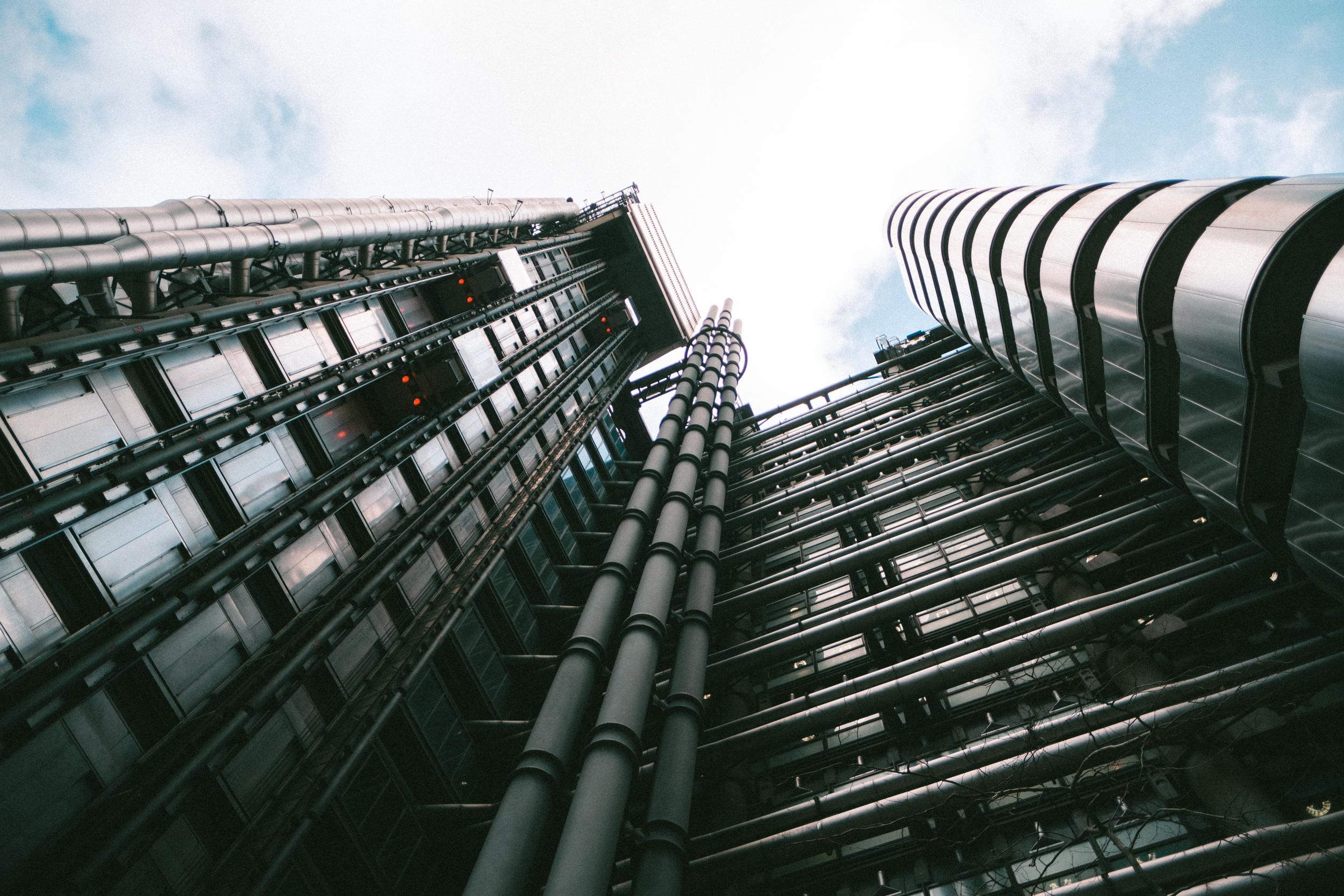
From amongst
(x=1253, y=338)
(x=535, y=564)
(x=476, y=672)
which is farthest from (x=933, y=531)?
(x=476, y=672)

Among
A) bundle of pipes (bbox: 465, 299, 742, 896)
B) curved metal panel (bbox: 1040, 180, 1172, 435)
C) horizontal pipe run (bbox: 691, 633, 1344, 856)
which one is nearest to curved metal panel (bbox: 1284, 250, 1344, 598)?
horizontal pipe run (bbox: 691, 633, 1344, 856)

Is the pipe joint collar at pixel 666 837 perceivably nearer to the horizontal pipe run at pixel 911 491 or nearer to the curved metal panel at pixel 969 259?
the horizontal pipe run at pixel 911 491

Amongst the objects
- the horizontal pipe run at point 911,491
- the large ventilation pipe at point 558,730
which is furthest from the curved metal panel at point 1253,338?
the large ventilation pipe at point 558,730

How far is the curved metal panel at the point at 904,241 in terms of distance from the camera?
1438 inches

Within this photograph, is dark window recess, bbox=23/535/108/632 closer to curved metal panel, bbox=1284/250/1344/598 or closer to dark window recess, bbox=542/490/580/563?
dark window recess, bbox=542/490/580/563

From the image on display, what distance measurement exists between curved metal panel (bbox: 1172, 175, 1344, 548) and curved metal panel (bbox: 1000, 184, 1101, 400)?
615cm

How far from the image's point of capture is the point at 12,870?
7555mm

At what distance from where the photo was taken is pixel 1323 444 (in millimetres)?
9422

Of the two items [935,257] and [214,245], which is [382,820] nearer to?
[214,245]

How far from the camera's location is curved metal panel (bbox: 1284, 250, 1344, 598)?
8.79m

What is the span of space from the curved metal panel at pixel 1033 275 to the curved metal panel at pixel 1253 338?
242 inches

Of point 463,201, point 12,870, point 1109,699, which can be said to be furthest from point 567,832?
point 463,201

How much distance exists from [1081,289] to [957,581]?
23.0ft

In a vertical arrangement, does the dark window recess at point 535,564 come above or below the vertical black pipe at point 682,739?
above
